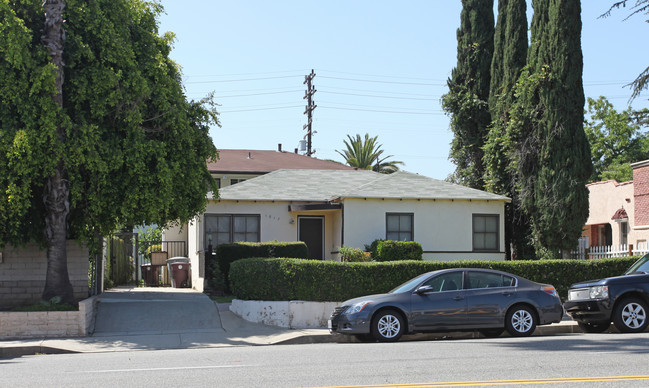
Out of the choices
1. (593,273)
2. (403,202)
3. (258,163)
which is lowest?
(593,273)

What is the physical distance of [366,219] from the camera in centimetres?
2484

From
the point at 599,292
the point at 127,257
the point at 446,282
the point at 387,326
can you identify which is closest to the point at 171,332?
the point at 387,326

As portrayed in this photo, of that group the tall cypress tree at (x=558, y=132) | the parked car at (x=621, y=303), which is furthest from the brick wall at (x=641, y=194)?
the parked car at (x=621, y=303)

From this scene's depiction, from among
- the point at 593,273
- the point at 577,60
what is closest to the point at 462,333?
the point at 593,273

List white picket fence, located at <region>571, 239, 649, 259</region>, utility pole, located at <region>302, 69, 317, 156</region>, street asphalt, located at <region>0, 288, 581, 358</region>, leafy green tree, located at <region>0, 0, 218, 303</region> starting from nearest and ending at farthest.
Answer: street asphalt, located at <region>0, 288, 581, 358</region> < leafy green tree, located at <region>0, 0, 218, 303</region> < white picket fence, located at <region>571, 239, 649, 259</region> < utility pole, located at <region>302, 69, 317, 156</region>

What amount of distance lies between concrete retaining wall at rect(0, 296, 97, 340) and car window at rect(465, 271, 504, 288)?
8410mm

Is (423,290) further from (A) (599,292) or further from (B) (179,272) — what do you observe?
(B) (179,272)

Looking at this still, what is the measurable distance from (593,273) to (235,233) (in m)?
12.3

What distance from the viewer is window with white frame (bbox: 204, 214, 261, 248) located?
A: 83.1 feet

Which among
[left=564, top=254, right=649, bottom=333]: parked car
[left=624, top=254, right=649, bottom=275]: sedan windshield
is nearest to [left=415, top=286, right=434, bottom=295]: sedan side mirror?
[left=564, top=254, right=649, bottom=333]: parked car

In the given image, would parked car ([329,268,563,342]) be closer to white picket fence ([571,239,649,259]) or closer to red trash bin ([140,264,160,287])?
white picket fence ([571,239,649,259])

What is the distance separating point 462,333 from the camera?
1562 cm

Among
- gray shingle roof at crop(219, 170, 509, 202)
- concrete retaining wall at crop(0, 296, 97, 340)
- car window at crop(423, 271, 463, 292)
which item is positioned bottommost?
concrete retaining wall at crop(0, 296, 97, 340)

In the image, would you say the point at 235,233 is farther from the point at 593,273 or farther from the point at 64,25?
the point at 593,273
